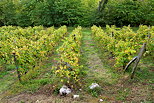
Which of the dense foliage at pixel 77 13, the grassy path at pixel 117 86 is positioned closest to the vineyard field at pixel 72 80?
the grassy path at pixel 117 86

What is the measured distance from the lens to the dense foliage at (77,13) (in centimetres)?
1906

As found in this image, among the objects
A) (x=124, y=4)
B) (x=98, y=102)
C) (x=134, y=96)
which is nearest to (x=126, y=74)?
(x=134, y=96)

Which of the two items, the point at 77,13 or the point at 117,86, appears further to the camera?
the point at 77,13

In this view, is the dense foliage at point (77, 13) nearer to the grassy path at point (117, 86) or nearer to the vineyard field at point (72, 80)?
the vineyard field at point (72, 80)

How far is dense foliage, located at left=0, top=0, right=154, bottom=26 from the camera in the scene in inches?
750

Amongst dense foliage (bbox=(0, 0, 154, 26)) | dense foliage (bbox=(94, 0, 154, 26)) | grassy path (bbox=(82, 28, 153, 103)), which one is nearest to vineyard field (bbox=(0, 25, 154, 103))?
grassy path (bbox=(82, 28, 153, 103))

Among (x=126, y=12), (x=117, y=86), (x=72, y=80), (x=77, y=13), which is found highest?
(x=77, y=13)

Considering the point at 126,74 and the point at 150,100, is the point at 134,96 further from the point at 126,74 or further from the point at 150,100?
the point at 126,74

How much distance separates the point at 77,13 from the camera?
69.6ft

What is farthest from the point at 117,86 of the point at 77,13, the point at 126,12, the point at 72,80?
the point at 77,13

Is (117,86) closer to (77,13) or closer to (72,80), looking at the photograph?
(72,80)

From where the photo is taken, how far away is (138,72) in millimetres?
5109

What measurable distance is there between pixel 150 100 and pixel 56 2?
19.3 m

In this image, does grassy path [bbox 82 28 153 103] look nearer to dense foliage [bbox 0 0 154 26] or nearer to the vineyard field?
the vineyard field
